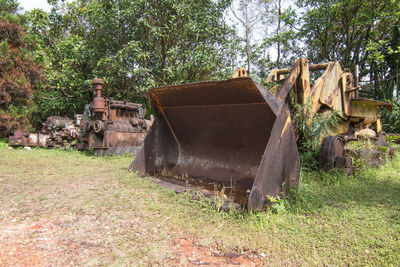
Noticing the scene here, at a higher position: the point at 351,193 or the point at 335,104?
the point at 335,104

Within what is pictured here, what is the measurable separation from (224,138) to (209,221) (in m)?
1.61

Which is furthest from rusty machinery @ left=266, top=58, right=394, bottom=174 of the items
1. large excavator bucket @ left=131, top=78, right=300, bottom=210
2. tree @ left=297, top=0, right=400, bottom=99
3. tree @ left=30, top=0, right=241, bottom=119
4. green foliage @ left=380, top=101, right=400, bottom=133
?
tree @ left=297, top=0, right=400, bottom=99

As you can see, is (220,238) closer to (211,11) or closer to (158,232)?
(158,232)

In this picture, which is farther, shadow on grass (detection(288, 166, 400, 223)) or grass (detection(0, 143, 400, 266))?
shadow on grass (detection(288, 166, 400, 223))

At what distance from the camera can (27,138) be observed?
356 inches

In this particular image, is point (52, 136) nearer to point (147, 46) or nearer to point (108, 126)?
point (108, 126)

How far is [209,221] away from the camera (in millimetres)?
2311

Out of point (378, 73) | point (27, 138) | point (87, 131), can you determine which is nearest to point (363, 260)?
point (87, 131)

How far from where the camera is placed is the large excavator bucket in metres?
2.61

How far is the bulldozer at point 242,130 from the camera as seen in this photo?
267cm

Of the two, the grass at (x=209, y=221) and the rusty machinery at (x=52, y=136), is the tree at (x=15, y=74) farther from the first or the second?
the grass at (x=209, y=221)

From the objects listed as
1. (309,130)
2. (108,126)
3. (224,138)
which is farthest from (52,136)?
(309,130)

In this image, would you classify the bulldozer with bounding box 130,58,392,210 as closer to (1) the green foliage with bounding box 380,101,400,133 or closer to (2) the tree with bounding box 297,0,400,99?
(1) the green foliage with bounding box 380,101,400,133

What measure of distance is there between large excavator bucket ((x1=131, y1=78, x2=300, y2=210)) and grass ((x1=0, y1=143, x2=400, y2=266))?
31 cm
